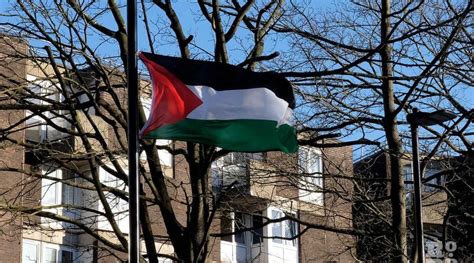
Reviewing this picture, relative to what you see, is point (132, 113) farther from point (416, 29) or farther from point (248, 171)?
point (248, 171)

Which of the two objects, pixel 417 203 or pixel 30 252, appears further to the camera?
pixel 30 252

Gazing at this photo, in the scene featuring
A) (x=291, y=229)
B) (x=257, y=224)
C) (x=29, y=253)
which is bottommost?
(x=29, y=253)

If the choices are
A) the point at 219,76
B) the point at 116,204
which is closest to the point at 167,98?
the point at 219,76

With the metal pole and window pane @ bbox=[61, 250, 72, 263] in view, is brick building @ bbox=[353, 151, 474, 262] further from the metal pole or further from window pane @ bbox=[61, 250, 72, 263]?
window pane @ bbox=[61, 250, 72, 263]

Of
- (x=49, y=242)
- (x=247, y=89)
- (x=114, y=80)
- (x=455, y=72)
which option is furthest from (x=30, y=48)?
(x=49, y=242)

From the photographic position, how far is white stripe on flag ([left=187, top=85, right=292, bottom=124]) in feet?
37.6

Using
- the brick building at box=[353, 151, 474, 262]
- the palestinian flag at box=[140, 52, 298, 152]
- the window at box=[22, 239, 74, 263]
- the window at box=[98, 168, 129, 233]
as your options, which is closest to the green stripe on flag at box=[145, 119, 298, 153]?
the palestinian flag at box=[140, 52, 298, 152]

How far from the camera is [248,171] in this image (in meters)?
19.3

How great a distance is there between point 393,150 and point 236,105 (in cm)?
691

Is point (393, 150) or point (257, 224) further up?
point (393, 150)

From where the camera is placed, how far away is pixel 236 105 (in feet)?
38.2

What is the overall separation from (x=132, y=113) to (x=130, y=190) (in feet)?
2.87

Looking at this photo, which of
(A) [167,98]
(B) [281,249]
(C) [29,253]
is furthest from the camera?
(B) [281,249]

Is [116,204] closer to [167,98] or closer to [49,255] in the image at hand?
[167,98]
